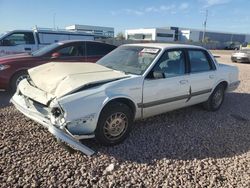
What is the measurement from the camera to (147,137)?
400 cm

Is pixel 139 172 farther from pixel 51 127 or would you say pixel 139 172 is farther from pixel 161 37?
pixel 161 37

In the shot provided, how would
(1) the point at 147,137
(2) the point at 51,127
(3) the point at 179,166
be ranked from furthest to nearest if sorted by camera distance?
1. (1) the point at 147,137
2. (3) the point at 179,166
3. (2) the point at 51,127

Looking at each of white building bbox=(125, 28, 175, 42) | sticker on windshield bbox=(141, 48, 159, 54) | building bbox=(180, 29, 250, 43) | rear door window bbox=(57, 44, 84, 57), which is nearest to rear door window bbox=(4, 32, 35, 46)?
rear door window bbox=(57, 44, 84, 57)

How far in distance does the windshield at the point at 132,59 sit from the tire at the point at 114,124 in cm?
74

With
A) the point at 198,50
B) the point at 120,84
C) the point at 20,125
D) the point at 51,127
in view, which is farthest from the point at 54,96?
the point at 198,50

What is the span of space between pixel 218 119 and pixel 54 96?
360 centimetres

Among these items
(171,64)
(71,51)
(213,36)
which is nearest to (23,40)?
(71,51)

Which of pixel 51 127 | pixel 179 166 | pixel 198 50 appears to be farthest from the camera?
pixel 198 50

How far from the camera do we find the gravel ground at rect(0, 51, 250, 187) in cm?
286

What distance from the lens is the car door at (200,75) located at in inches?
187

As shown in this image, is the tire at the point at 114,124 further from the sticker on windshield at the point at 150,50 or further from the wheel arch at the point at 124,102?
the sticker on windshield at the point at 150,50

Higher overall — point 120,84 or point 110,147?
point 120,84

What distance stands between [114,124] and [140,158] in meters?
0.64

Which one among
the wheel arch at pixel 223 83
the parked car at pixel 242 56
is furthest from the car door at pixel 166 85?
the parked car at pixel 242 56
